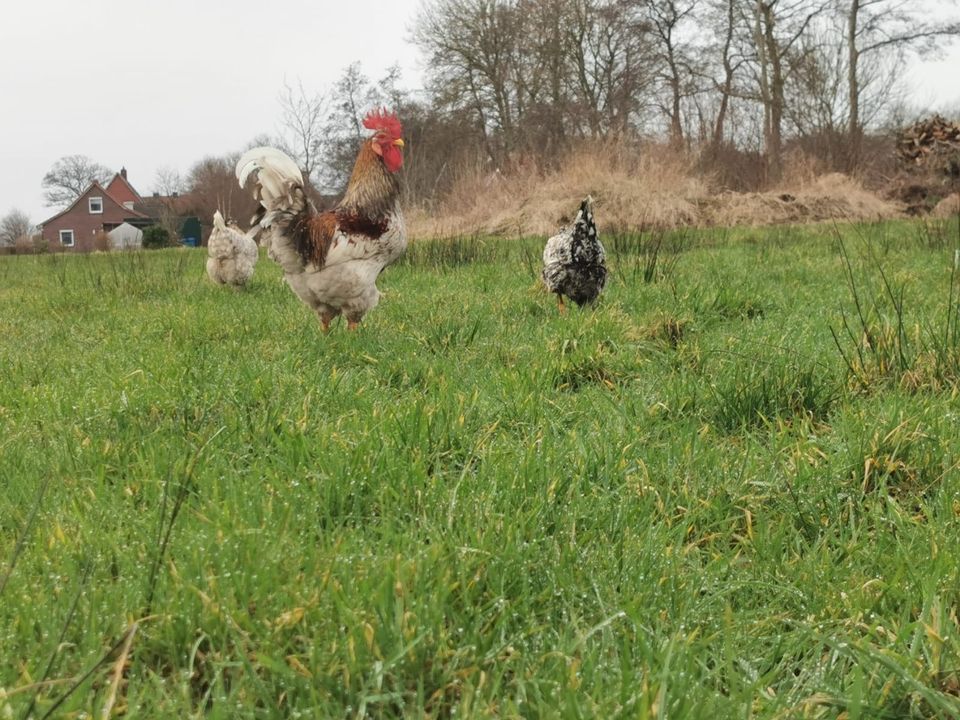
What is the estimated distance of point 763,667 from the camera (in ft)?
4.48

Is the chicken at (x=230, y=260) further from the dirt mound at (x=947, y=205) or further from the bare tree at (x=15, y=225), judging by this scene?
the bare tree at (x=15, y=225)

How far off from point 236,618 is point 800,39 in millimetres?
28220

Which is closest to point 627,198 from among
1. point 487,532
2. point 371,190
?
point 371,190

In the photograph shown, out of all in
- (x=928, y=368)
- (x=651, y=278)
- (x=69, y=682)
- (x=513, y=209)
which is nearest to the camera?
(x=69, y=682)

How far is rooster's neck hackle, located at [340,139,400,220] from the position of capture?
456 cm

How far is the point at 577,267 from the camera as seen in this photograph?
4883 millimetres

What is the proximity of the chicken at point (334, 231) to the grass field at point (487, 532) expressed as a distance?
75cm

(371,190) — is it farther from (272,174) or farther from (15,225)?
(15,225)

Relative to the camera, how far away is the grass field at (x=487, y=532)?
1.22 meters

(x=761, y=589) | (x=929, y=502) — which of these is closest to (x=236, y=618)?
(x=761, y=589)

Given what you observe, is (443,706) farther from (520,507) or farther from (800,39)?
(800,39)

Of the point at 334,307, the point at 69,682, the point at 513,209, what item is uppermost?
the point at 513,209

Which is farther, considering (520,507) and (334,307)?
(334,307)

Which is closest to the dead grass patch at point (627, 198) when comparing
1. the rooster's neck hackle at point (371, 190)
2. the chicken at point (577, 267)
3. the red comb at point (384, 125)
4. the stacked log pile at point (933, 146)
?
the stacked log pile at point (933, 146)
